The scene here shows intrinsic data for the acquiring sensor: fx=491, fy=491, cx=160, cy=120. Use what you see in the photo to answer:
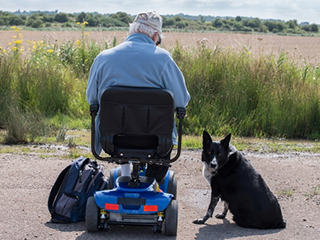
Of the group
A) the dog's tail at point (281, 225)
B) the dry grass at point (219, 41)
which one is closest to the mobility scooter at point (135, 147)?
the dog's tail at point (281, 225)

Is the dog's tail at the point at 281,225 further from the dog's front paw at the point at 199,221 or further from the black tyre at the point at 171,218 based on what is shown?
the black tyre at the point at 171,218

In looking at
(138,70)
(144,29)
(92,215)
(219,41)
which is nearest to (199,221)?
(92,215)

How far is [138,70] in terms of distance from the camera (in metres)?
3.87

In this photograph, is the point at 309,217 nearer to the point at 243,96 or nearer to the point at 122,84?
the point at 122,84

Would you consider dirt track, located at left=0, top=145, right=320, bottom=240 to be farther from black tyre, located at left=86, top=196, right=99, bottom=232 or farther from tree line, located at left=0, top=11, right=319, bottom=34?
tree line, located at left=0, top=11, right=319, bottom=34

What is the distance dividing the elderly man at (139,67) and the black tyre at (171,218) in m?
0.56

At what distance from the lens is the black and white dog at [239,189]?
428cm

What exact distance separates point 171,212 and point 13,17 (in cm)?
4450

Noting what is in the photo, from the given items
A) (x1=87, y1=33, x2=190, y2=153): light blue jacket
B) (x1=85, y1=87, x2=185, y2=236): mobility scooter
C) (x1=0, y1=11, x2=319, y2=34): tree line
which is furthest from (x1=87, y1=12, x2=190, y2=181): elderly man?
(x1=0, y1=11, x2=319, y2=34): tree line

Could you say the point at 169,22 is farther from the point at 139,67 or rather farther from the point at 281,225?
the point at 139,67

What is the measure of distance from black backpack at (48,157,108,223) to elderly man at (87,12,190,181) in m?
0.59

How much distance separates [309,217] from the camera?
4715 mm

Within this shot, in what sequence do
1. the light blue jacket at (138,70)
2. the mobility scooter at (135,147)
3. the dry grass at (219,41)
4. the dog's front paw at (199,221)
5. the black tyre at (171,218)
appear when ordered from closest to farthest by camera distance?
the mobility scooter at (135,147) → the light blue jacket at (138,70) → the black tyre at (171,218) → the dog's front paw at (199,221) → the dry grass at (219,41)

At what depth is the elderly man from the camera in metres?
3.88
